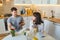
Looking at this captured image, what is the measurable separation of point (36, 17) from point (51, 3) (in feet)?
8.18

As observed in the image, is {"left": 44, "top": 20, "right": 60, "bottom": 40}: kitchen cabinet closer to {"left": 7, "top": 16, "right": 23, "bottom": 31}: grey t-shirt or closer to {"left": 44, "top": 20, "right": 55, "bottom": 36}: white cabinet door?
{"left": 44, "top": 20, "right": 55, "bottom": 36}: white cabinet door

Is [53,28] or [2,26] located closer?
[53,28]

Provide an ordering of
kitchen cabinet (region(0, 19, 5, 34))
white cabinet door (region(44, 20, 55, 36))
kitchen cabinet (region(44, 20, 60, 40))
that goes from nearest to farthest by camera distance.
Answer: kitchen cabinet (region(44, 20, 60, 40))
white cabinet door (region(44, 20, 55, 36))
kitchen cabinet (region(0, 19, 5, 34))

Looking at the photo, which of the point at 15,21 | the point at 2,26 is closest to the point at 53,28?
the point at 15,21

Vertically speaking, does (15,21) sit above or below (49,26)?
above

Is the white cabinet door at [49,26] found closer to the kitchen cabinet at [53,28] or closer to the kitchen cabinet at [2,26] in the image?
the kitchen cabinet at [53,28]

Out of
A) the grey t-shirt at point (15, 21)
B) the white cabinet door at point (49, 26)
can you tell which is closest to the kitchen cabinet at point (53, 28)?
the white cabinet door at point (49, 26)

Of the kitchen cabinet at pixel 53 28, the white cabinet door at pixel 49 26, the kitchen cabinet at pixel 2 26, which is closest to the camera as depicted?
the kitchen cabinet at pixel 53 28

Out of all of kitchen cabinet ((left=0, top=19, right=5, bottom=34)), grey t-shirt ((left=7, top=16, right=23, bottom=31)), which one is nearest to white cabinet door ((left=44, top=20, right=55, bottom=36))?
grey t-shirt ((left=7, top=16, right=23, bottom=31))

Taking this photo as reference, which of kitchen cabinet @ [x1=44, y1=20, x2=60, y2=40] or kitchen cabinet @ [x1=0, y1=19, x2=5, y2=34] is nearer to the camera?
kitchen cabinet @ [x1=44, y1=20, x2=60, y2=40]

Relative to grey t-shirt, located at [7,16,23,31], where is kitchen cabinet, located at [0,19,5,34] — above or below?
below

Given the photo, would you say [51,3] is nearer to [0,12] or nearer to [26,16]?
[26,16]

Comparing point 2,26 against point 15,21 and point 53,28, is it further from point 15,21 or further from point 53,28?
point 53,28

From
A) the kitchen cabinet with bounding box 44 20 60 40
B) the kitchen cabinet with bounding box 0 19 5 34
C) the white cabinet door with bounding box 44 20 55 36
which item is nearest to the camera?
the kitchen cabinet with bounding box 44 20 60 40
